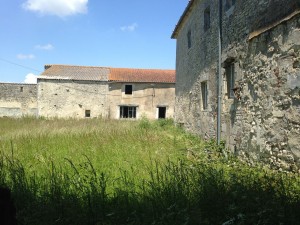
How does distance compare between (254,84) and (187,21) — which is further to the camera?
(187,21)

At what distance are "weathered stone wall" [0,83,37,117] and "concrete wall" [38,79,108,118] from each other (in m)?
5.56

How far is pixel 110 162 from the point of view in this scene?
21.2 feet

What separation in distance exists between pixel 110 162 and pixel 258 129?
352 cm

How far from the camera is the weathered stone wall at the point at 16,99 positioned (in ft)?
106

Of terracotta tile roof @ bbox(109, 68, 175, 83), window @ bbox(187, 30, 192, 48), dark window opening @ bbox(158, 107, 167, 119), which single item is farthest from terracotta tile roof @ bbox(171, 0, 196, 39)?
dark window opening @ bbox(158, 107, 167, 119)

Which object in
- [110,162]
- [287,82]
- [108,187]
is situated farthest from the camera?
[110,162]

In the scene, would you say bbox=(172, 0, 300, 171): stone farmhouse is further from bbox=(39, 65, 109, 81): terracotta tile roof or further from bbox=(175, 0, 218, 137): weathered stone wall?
bbox=(39, 65, 109, 81): terracotta tile roof

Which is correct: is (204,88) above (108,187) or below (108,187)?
above

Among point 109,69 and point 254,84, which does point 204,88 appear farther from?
point 109,69

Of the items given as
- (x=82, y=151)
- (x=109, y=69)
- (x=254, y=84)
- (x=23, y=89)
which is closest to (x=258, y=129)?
(x=254, y=84)

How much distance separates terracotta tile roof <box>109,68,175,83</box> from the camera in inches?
1101

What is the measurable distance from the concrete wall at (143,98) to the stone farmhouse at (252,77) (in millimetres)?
16100

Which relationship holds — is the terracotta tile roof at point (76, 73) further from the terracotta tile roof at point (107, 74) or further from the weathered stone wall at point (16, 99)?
the weathered stone wall at point (16, 99)

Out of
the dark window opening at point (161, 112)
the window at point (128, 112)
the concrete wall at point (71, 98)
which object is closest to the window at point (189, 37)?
the dark window opening at point (161, 112)
